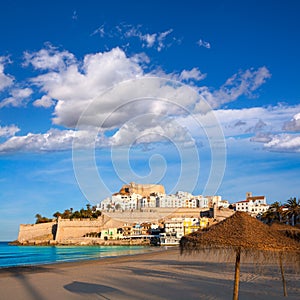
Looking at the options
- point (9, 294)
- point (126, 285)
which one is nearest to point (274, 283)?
point (126, 285)

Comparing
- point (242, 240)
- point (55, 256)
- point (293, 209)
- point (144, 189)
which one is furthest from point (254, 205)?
point (242, 240)

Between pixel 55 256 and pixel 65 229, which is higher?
pixel 65 229

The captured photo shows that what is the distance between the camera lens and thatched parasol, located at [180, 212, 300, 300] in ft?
29.5

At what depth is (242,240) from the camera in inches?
353

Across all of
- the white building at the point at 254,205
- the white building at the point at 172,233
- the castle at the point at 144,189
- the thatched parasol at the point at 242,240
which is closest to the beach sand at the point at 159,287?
the thatched parasol at the point at 242,240

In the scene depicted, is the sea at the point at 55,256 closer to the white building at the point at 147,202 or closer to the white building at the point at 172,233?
the white building at the point at 172,233

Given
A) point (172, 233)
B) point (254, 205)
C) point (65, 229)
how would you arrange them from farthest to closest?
1. point (254, 205)
2. point (65, 229)
3. point (172, 233)

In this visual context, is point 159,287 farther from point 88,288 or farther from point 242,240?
point 242,240

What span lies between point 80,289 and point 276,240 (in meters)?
8.73

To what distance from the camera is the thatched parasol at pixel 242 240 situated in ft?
29.5

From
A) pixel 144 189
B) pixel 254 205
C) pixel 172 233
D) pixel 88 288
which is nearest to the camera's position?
pixel 88 288

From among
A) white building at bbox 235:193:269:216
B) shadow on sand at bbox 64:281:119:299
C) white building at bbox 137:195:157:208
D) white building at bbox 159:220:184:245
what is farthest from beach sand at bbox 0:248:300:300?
white building at bbox 137:195:157:208

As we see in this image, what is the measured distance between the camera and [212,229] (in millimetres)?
9719

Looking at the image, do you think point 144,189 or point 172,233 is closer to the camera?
point 172,233
